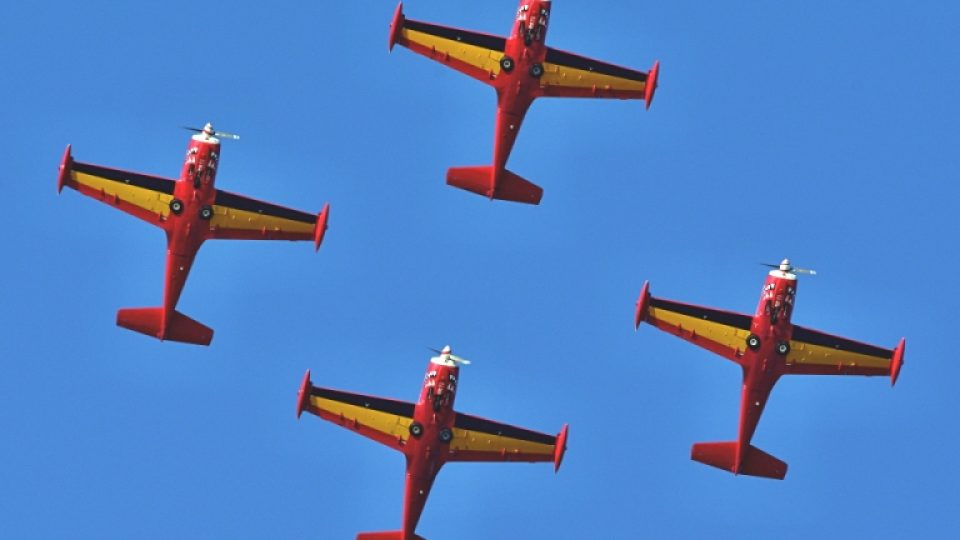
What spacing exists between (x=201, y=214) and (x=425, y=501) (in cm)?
1990

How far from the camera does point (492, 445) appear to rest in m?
189

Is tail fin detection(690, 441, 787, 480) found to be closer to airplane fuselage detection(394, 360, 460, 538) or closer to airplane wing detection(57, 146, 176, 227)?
airplane fuselage detection(394, 360, 460, 538)

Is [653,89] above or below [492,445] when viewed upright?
above

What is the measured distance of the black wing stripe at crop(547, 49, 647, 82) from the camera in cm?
19450

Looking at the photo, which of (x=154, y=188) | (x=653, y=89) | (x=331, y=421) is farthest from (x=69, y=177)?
(x=653, y=89)

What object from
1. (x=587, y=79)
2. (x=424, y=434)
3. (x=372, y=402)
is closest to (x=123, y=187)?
(x=372, y=402)

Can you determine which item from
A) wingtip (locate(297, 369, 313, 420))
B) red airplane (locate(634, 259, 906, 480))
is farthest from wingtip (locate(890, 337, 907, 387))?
wingtip (locate(297, 369, 313, 420))

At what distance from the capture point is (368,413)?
7421 inches

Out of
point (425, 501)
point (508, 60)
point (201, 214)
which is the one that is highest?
point (508, 60)

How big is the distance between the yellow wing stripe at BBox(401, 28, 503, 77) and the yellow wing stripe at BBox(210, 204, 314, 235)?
495 inches

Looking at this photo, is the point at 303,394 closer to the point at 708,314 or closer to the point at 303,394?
the point at 303,394

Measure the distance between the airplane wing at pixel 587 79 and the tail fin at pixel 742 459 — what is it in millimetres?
19542

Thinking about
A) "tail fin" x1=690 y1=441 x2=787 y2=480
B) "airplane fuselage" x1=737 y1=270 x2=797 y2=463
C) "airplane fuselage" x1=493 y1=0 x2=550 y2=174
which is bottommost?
"tail fin" x1=690 y1=441 x2=787 y2=480

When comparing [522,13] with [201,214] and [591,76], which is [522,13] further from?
[201,214]
